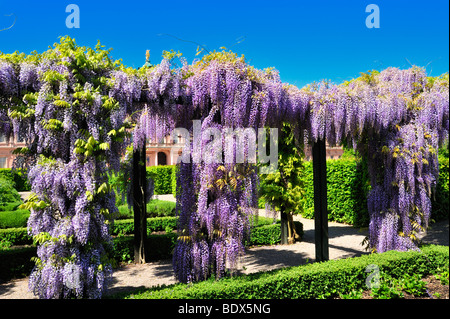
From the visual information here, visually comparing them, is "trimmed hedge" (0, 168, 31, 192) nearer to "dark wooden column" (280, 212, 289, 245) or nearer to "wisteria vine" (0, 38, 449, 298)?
"dark wooden column" (280, 212, 289, 245)

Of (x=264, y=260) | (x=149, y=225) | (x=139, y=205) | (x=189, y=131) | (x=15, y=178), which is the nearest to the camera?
(x=189, y=131)

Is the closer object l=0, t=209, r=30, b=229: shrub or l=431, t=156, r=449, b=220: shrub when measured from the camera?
l=0, t=209, r=30, b=229: shrub

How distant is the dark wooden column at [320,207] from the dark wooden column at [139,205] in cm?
344

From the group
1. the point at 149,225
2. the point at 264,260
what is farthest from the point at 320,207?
the point at 149,225

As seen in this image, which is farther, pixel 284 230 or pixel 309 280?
pixel 284 230

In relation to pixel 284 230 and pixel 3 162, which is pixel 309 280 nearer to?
pixel 284 230

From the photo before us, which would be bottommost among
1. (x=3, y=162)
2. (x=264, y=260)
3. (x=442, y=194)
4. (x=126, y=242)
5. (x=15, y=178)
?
(x=264, y=260)

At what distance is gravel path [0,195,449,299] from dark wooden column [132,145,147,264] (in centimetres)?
31

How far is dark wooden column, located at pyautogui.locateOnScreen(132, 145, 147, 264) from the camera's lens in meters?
6.87

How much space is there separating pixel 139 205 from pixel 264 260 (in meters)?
2.85

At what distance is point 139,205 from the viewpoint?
6.88 metres

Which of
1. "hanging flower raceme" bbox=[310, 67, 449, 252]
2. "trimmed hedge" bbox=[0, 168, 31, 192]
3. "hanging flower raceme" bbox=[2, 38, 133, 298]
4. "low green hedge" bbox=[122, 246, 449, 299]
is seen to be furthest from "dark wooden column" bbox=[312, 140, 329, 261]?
"trimmed hedge" bbox=[0, 168, 31, 192]

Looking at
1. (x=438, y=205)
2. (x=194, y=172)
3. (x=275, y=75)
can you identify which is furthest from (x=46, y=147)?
(x=438, y=205)

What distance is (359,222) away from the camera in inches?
419
